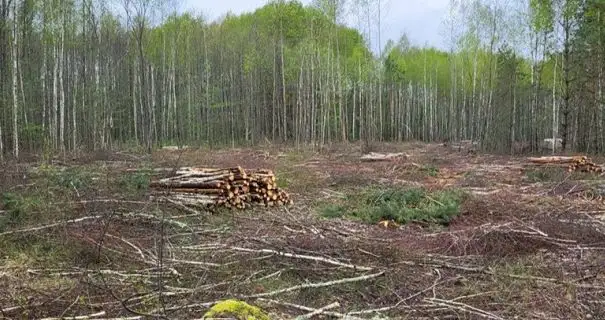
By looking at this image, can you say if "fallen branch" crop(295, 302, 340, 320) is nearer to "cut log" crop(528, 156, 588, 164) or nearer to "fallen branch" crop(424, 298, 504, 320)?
"fallen branch" crop(424, 298, 504, 320)

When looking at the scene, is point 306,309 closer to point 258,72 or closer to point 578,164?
point 578,164

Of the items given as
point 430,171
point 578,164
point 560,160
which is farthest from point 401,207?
point 560,160

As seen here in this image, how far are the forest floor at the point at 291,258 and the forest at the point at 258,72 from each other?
40.7 ft

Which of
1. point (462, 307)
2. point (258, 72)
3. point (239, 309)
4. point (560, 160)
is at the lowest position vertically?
point (462, 307)

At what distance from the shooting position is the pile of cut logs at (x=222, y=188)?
8.76m

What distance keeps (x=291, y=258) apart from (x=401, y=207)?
11.5 ft

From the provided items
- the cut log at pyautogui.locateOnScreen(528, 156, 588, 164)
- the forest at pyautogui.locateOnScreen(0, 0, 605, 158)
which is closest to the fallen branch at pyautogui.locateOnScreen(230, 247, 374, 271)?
the cut log at pyautogui.locateOnScreen(528, 156, 588, 164)

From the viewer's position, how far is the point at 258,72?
105ft

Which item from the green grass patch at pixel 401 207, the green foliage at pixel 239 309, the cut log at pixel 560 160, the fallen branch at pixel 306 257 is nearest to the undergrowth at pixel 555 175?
the cut log at pixel 560 160

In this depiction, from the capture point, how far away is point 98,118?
76.9 ft

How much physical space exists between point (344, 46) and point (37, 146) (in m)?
22.1

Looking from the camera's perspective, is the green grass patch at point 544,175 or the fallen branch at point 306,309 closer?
the fallen branch at point 306,309

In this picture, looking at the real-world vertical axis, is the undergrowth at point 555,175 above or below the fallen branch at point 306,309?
above

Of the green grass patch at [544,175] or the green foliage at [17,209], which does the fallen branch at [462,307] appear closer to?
the green foliage at [17,209]
